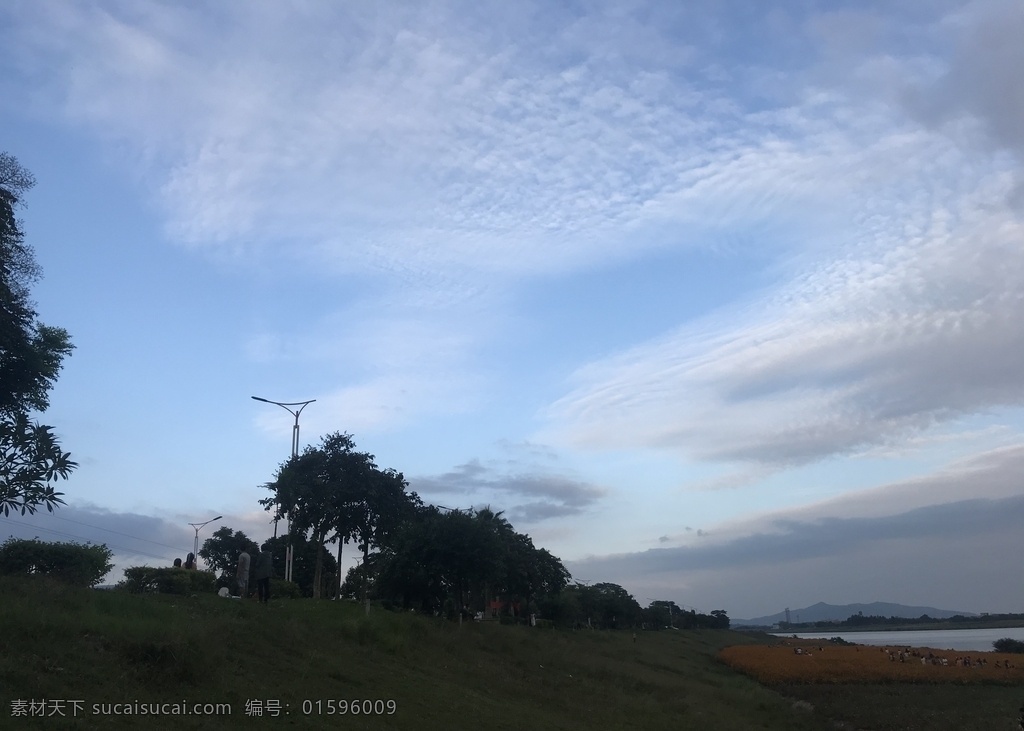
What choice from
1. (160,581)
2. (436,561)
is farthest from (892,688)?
(160,581)

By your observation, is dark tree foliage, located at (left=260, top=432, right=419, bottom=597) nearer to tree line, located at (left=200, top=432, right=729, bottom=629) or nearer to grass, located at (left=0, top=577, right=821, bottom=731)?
tree line, located at (left=200, top=432, right=729, bottom=629)

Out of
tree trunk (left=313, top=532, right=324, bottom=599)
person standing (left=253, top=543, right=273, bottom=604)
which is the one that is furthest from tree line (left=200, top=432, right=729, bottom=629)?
person standing (left=253, top=543, right=273, bottom=604)

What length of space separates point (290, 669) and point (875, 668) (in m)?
43.9

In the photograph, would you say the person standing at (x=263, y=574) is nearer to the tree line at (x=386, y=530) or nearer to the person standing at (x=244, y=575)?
the person standing at (x=244, y=575)

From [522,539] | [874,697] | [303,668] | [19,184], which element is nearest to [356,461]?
[19,184]

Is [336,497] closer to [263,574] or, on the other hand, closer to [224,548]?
[263,574]

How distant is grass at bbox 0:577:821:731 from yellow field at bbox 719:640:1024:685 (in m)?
17.6

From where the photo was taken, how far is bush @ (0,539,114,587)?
79.2 feet

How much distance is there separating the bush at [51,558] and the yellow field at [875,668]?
1506 inches

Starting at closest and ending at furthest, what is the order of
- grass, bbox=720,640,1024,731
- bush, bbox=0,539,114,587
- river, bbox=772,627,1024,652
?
bush, bbox=0,539,114,587 < grass, bbox=720,640,1024,731 < river, bbox=772,627,1024,652

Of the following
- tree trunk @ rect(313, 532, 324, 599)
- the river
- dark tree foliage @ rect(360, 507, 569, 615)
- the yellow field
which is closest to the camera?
tree trunk @ rect(313, 532, 324, 599)

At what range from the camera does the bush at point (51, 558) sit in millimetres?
24141

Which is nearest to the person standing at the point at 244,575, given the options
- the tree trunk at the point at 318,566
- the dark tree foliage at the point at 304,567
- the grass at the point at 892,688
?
the tree trunk at the point at 318,566

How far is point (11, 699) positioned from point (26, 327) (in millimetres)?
20769
